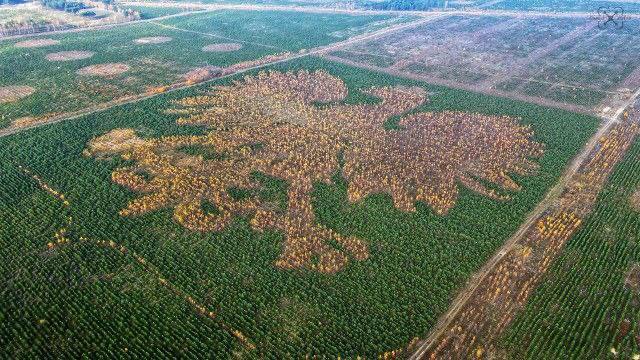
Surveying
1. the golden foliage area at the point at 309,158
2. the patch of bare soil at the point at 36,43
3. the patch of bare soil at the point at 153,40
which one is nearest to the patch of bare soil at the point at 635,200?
the golden foliage area at the point at 309,158

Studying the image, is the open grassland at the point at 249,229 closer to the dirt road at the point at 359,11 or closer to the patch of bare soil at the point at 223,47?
the patch of bare soil at the point at 223,47

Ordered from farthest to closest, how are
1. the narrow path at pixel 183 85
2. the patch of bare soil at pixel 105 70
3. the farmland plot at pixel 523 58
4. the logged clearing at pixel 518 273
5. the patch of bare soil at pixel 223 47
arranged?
the patch of bare soil at pixel 223 47, the patch of bare soil at pixel 105 70, the farmland plot at pixel 523 58, the narrow path at pixel 183 85, the logged clearing at pixel 518 273

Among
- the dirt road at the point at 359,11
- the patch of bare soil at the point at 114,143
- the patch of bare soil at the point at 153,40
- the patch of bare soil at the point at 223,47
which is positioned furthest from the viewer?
the dirt road at the point at 359,11

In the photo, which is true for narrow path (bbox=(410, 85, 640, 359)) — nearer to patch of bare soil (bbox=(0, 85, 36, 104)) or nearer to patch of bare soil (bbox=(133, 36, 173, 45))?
patch of bare soil (bbox=(0, 85, 36, 104))

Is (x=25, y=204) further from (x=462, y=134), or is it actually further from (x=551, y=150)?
(x=551, y=150)

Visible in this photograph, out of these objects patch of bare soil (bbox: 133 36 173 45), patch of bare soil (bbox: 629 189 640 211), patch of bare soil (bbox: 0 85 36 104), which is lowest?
patch of bare soil (bbox: 629 189 640 211)

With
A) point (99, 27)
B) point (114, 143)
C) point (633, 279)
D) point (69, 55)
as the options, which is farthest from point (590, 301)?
point (99, 27)

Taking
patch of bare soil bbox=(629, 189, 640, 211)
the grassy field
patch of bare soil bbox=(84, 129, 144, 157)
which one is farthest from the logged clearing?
patch of bare soil bbox=(84, 129, 144, 157)
